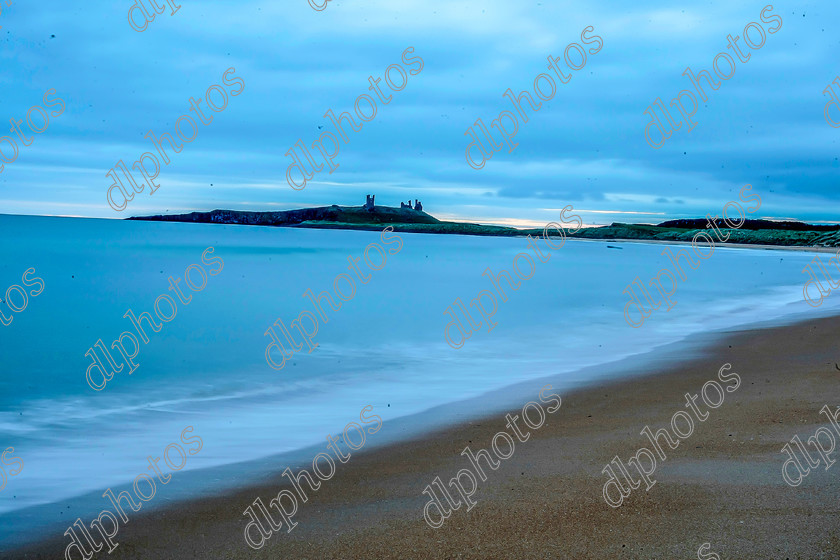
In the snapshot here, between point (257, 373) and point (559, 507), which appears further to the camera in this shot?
point (257, 373)

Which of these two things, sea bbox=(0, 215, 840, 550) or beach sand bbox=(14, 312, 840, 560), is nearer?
beach sand bbox=(14, 312, 840, 560)

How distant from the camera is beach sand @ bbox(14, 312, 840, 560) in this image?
95.7 inches

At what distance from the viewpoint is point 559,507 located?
9.01 feet

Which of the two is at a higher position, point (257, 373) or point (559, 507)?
point (257, 373)

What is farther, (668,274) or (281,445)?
(668,274)

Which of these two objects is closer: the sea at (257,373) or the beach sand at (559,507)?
the beach sand at (559,507)

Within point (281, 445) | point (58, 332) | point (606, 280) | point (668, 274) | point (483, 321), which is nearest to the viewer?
point (281, 445)

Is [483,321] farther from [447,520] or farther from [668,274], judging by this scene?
[668,274]

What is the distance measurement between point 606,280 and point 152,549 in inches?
795

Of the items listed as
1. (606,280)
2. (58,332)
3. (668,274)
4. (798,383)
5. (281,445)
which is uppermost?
(58,332)

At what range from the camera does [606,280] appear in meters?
21.3

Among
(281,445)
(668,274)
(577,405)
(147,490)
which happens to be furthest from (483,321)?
(668,274)

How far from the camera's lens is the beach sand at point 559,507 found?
2432 millimetres

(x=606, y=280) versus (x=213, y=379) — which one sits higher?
(x=213, y=379)
